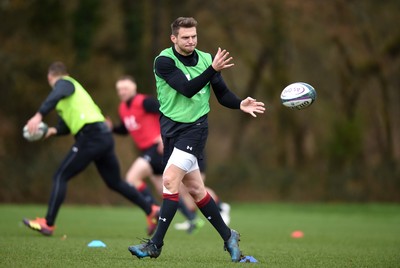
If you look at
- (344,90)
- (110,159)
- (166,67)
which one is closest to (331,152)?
(344,90)

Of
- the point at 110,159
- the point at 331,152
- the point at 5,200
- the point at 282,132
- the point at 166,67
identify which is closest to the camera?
the point at 166,67

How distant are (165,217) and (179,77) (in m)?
1.32

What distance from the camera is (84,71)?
26.1m

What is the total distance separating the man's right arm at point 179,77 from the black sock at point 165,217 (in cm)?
99

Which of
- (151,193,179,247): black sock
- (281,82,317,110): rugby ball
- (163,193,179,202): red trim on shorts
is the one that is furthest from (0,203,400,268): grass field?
(281,82,317,110): rugby ball

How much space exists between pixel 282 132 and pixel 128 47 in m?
7.33

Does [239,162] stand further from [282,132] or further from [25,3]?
[25,3]

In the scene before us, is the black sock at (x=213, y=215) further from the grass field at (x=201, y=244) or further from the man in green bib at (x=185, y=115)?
the grass field at (x=201, y=244)

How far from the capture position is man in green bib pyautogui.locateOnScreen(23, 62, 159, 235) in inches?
415

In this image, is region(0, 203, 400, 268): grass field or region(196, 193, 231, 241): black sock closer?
region(0, 203, 400, 268): grass field

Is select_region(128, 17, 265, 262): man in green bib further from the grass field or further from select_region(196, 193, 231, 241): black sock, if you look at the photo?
the grass field

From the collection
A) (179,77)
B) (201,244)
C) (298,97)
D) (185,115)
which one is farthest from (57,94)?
(298,97)

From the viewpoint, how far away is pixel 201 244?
990 centimetres

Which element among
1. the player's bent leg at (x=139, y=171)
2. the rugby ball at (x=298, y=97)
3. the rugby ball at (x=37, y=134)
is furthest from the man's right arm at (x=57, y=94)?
the rugby ball at (x=298, y=97)
